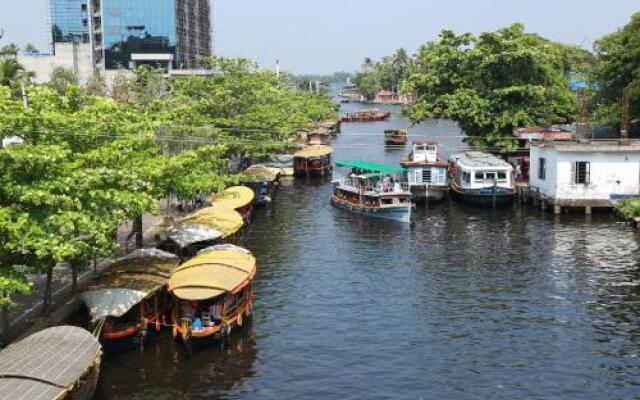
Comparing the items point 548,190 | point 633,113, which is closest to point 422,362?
point 548,190

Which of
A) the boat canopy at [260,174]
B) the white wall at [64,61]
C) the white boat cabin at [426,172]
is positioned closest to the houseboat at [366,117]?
the white wall at [64,61]

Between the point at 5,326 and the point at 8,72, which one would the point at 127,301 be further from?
the point at 8,72

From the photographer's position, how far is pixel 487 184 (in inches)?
2547

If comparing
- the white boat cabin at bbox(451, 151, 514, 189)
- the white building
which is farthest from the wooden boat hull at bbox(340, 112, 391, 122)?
the white building

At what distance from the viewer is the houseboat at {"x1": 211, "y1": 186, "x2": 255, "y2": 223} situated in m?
53.6

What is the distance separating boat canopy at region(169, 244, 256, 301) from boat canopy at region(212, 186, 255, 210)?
16.2m

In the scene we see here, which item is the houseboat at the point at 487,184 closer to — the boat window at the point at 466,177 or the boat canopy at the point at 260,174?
the boat window at the point at 466,177

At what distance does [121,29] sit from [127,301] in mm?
152165

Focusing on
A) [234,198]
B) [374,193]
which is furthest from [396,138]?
[234,198]

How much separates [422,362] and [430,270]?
46.8 ft

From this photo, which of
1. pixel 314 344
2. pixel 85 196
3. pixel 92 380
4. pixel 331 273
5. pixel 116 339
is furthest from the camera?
pixel 331 273

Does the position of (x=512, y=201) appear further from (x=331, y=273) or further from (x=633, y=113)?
(x=331, y=273)

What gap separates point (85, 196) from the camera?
28453 mm

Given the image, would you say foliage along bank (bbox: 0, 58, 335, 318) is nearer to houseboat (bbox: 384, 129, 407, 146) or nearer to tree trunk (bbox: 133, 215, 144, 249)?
tree trunk (bbox: 133, 215, 144, 249)
